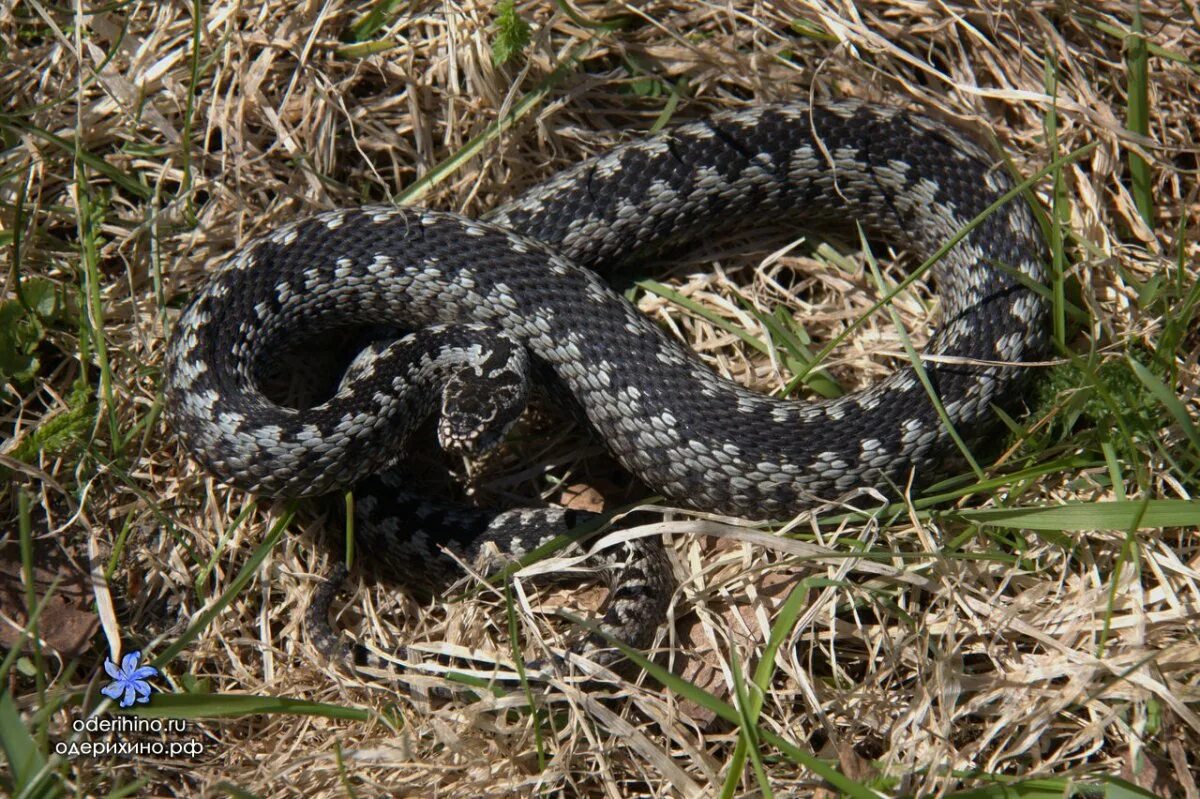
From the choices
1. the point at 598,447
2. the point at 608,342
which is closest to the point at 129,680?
the point at 598,447

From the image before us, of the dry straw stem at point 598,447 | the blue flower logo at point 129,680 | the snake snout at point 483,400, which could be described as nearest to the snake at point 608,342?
the snake snout at point 483,400

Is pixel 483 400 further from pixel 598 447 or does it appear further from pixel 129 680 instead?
pixel 129 680

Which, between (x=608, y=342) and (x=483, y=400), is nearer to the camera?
(x=483, y=400)

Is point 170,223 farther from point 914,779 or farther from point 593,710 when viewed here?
point 914,779

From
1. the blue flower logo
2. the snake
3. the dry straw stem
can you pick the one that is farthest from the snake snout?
the blue flower logo

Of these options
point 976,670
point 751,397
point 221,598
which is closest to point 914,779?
point 976,670

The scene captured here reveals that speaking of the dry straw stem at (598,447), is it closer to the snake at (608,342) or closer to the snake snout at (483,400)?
the snake at (608,342)

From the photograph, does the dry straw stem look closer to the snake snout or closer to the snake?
the snake

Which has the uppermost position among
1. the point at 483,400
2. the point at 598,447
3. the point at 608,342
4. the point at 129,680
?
the point at 608,342
